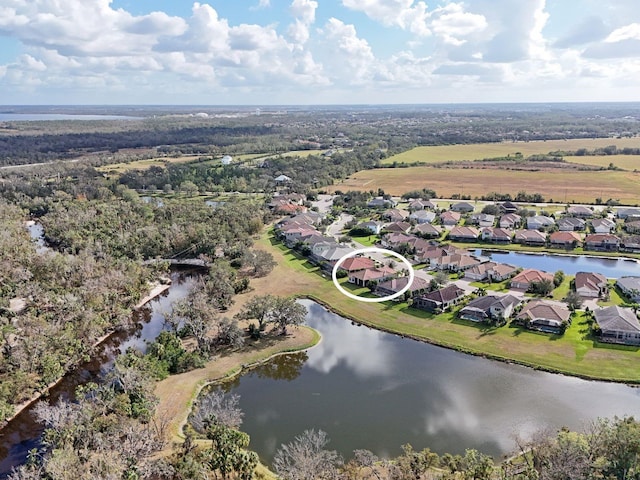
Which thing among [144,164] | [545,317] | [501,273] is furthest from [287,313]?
[144,164]

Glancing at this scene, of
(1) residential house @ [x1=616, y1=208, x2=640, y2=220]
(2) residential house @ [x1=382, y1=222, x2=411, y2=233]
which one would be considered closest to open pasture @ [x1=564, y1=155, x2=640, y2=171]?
(1) residential house @ [x1=616, y1=208, x2=640, y2=220]

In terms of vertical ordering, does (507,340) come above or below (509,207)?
below

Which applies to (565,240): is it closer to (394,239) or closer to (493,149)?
(394,239)

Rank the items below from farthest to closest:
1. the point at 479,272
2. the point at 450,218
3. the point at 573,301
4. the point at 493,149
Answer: the point at 493,149 < the point at 450,218 < the point at 479,272 < the point at 573,301

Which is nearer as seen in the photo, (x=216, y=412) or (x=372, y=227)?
(x=216, y=412)

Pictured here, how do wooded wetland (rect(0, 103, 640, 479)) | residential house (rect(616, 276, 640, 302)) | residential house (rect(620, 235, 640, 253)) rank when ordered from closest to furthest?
wooded wetland (rect(0, 103, 640, 479)), residential house (rect(616, 276, 640, 302)), residential house (rect(620, 235, 640, 253))

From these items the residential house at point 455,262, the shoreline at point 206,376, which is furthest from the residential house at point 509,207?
the shoreline at point 206,376

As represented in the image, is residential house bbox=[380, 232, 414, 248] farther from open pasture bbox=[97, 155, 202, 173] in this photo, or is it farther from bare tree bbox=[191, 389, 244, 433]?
open pasture bbox=[97, 155, 202, 173]
